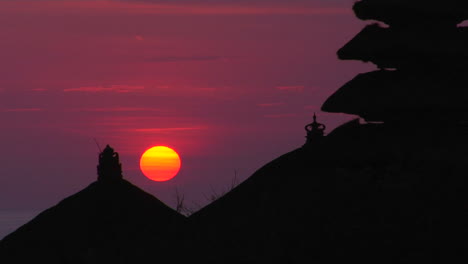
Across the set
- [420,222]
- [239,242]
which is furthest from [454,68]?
[239,242]

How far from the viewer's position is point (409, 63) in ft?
88.6

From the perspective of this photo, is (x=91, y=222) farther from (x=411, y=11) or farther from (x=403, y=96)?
(x=411, y=11)

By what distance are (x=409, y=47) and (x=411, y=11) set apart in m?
0.91

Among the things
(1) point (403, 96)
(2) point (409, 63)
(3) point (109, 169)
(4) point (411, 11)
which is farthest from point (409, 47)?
(3) point (109, 169)

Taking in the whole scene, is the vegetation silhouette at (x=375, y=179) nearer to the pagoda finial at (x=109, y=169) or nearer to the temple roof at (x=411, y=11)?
the temple roof at (x=411, y=11)

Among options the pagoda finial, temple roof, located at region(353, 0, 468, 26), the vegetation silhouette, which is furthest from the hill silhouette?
temple roof, located at region(353, 0, 468, 26)

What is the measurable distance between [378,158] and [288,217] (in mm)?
2361

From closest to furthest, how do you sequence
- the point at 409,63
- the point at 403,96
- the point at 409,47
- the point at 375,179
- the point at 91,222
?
the point at 375,179
the point at 403,96
the point at 409,47
the point at 409,63
the point at 91,222

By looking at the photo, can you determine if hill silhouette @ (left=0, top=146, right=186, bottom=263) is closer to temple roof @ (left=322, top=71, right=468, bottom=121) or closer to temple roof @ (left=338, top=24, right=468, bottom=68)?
temple roof @ (left=322, top=71, right=468, bottom=121)

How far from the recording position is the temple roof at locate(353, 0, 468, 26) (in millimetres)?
26906

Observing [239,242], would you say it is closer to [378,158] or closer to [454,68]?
[378,158]

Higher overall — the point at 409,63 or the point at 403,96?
the point at 409,63

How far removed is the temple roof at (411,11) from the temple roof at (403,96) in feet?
4.23

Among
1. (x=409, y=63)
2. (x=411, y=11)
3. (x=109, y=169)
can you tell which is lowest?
(x=109, y=169)
